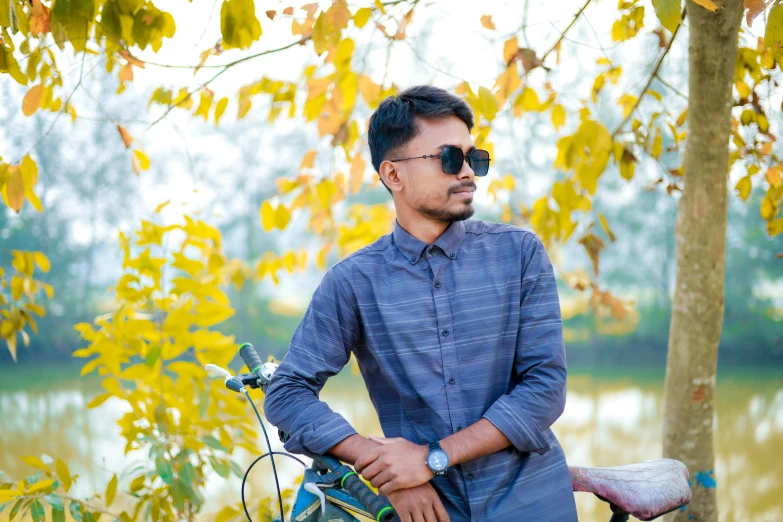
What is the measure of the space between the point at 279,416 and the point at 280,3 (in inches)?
46.8

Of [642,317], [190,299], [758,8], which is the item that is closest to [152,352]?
[190,299]

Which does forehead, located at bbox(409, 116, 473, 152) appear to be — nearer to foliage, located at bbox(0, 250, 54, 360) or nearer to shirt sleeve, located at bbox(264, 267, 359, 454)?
shirt sleeve, located at bbox(264, 267, 359, 454)

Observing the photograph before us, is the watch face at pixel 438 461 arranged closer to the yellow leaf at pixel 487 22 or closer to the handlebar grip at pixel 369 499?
the handlebar grip at pixel 369 499

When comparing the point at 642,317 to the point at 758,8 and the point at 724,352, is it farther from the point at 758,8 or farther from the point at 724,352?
the point at 758,8

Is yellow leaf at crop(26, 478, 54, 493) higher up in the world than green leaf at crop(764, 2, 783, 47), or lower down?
lower down

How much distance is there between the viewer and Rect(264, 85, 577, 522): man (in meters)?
1.24

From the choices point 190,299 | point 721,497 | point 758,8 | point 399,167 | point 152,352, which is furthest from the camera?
point 721,497

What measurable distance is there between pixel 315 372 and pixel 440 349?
235mm

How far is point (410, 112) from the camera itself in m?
1.43

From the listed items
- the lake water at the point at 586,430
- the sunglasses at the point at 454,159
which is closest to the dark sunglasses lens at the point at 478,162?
the sunglasses at the point at 454,159

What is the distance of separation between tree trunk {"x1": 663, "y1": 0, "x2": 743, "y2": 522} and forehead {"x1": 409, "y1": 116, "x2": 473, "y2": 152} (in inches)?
37.8

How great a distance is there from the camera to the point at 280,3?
77.3 inches

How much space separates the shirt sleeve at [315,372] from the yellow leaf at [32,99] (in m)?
0.83

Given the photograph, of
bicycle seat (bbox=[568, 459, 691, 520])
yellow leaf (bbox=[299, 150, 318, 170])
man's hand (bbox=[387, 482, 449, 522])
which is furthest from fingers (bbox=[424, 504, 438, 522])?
yellow leaf (bbox=[299, 150, 318, 170])
